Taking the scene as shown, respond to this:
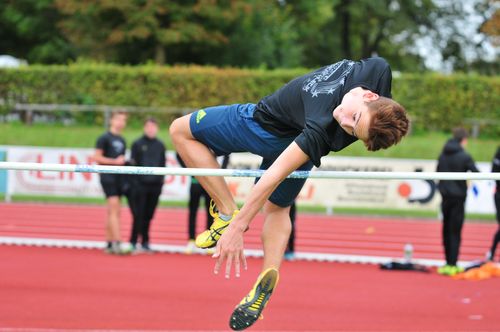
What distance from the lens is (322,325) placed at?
7047 mm

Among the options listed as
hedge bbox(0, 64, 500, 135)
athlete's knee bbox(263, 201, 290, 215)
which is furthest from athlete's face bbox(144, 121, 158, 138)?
hedge bbox(0, 64, 500, 135)

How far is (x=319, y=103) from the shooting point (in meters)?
4.31

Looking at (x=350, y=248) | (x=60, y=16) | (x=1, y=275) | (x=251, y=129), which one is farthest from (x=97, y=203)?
(x=60, y=16)

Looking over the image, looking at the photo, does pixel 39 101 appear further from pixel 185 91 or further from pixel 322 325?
pixel 322 325

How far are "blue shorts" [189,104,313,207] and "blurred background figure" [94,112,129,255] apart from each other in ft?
17.4

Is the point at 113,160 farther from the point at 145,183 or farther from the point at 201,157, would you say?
the point at 201,157

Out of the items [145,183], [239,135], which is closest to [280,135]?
[239,135]

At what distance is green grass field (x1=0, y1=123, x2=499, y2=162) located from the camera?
20.3 m

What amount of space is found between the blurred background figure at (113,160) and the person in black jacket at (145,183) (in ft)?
0.62

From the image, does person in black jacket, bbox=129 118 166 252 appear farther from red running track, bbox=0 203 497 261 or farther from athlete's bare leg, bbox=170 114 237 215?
athlete's bare leg, bbox=170 114 237 215

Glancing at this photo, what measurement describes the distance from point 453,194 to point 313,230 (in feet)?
12.8

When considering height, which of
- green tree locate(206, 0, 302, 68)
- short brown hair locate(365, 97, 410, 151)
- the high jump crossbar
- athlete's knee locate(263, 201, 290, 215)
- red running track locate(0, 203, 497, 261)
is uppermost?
green tree locate(206, 0, 302, 68)

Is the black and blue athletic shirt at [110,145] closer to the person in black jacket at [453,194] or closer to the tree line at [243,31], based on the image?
the person in black jacket at [453,194]

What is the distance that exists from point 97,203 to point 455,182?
8.31m
